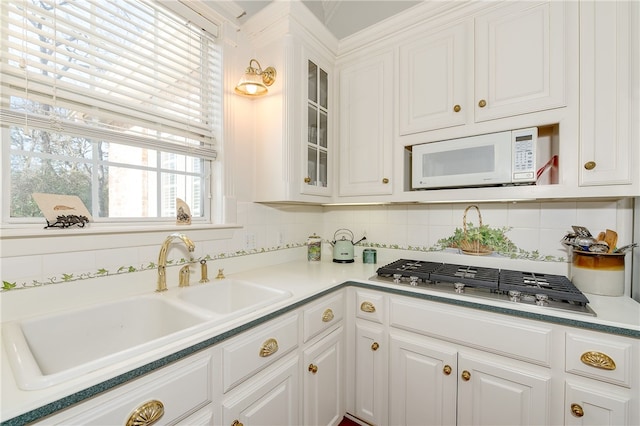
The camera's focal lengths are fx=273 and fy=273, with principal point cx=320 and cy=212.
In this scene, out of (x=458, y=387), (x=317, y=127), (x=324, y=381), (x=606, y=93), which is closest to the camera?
(x=606, y=93)

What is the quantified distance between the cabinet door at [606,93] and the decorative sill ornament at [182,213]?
6.30 feet

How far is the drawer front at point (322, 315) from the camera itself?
1.29 metres

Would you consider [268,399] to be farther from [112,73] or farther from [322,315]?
[112,73]

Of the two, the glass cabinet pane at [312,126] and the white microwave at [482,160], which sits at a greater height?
the glass cabinet pane at [312,126]

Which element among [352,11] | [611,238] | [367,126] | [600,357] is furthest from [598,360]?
[352,11]

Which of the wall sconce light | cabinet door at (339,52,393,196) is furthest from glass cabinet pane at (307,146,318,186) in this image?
the wall sconce light

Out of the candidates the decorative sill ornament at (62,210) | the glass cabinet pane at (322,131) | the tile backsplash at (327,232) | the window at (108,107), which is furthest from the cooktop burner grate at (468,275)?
the decorative sill ornament at (62,210)

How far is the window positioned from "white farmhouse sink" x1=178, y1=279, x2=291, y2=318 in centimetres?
42

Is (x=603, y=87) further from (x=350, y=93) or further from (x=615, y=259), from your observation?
(x=350, y=93)

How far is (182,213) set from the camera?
1.46 meters

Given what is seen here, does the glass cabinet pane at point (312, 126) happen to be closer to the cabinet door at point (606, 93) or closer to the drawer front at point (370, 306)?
the drawer front at point (370, 306)

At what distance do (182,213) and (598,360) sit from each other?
1899 millimetres

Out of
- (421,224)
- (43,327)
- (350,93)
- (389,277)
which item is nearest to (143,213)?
(43,327)

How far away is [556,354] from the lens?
1.08 meters
